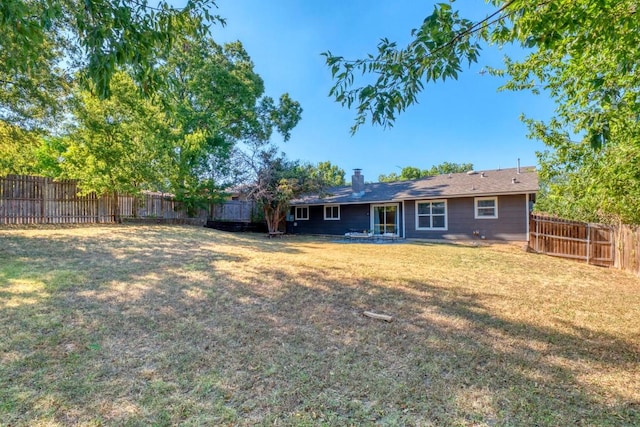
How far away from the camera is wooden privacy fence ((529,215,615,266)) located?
9695 millimetres

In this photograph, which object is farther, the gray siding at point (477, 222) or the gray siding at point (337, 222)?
the gray siding at point (337, 222)

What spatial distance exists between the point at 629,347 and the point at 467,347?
1.99m

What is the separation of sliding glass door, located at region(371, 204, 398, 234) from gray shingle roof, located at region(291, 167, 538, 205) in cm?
63

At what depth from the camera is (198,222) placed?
1806 cm

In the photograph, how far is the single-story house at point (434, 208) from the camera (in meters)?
13.5

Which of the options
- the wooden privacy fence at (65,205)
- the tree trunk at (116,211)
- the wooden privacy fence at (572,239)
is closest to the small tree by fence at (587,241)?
the wooden privacy fence at (572,239)

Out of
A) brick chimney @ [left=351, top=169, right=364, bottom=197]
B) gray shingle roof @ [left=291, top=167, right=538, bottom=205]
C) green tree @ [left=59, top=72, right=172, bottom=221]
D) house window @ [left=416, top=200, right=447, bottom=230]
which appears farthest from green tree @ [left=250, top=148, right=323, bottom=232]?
house window @ [left=416, top=200, right=447, bottom=230]

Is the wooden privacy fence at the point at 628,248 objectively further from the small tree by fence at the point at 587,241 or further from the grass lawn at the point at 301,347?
the grass lawn at the point at 301,347

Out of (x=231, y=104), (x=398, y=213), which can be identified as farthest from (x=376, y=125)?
(x=231, y=104)

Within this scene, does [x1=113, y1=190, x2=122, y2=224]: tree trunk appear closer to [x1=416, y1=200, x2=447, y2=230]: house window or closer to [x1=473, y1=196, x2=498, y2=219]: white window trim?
[x1=416, y1=200, x2=447, y2=230]: house window

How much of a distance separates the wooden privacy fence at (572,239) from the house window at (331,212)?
940cm

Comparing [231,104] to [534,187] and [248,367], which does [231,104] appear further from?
[248,367]

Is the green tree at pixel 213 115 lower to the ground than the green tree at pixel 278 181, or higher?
higher

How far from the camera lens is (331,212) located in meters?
18.9
